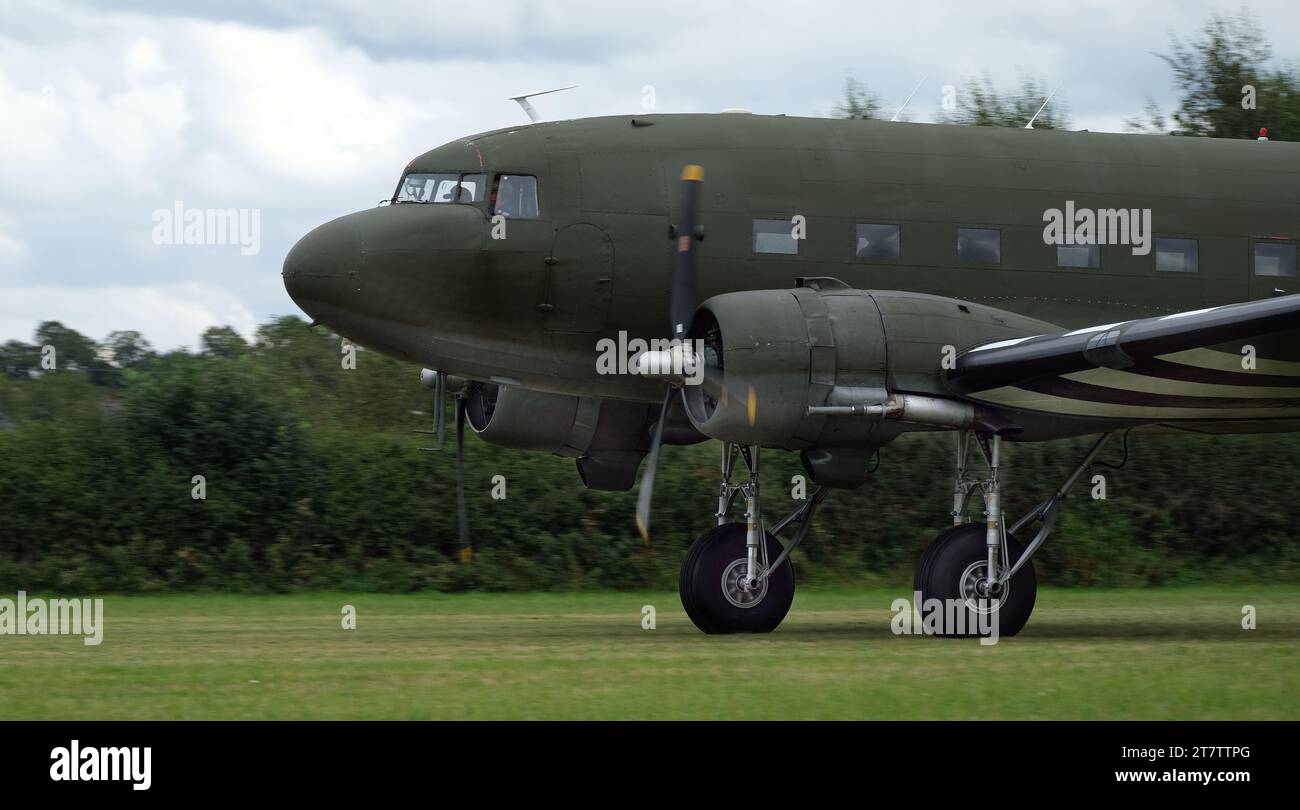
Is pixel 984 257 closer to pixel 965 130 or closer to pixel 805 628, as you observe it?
pixel 965 130

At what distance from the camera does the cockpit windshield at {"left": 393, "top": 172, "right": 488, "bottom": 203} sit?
14.1 metres

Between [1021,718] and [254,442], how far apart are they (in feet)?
55.2

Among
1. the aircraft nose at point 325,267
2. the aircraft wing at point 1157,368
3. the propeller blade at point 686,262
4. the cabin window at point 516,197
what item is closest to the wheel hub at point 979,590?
the aircraft wing at point 1157,368

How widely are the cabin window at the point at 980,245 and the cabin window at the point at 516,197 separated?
4187mm

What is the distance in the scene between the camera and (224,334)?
2906cm

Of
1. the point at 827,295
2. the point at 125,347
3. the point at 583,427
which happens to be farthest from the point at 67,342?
the point at 827,295

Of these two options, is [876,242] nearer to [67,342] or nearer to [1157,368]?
[1157,368]

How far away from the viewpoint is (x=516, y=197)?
1409cm

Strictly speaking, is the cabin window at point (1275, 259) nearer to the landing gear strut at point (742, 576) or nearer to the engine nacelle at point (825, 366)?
the engine nacelle at point (825, 366)

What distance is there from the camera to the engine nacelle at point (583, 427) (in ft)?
52.3

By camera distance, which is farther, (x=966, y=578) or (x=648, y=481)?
(x=648, y=481)

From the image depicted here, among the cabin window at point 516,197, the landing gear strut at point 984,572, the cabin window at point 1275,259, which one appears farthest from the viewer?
the cabin window at point 1275,259

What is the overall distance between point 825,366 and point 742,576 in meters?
2.74
